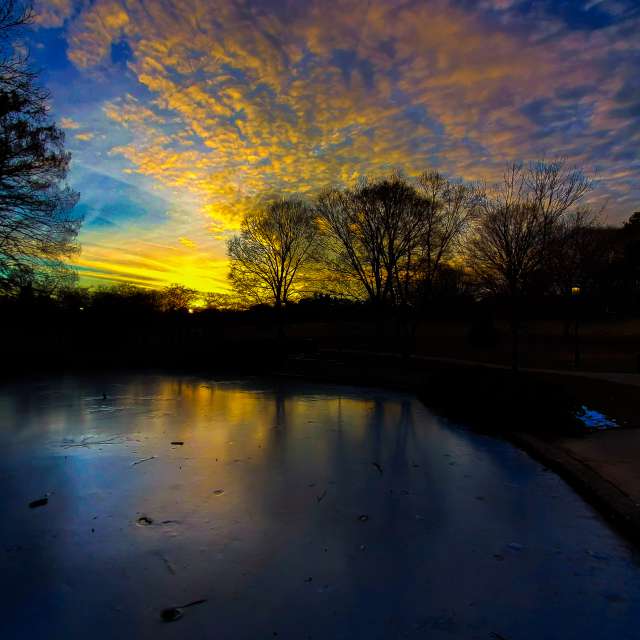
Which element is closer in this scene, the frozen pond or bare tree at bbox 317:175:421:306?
the frozen pond

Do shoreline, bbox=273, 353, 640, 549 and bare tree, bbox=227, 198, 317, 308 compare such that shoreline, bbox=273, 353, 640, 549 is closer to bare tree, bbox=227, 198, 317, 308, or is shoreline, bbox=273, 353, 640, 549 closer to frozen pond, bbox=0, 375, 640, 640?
frozen pond, bbox=0, 375, 640, 640

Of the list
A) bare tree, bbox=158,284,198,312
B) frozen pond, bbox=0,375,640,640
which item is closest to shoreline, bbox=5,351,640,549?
frozen pond, bbox=0,375,640,640

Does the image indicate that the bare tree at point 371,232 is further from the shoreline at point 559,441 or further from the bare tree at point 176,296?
the bare tree at point 176,296

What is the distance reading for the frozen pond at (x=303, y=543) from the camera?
296cm

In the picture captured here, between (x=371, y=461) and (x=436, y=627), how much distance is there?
3912 mm

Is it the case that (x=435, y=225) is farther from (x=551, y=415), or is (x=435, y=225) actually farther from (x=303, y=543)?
(x=303, y=543)

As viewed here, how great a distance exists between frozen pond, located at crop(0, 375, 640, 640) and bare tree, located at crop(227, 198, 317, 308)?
2778 cm

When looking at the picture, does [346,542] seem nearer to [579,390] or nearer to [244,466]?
[244,466]

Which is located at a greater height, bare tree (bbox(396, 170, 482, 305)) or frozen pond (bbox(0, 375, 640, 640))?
bare tree (bbox(396, 170, 482, 305))

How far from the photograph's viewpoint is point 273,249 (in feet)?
117

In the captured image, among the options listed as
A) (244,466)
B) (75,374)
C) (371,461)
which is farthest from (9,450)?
(75,374)

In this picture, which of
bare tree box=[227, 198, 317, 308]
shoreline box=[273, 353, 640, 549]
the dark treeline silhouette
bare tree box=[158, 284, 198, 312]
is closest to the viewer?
shoreline box=[273, 353, 640, 549]

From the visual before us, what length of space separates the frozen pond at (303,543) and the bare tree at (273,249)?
91.1 feet

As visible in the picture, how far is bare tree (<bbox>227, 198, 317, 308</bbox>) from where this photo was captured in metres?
→ 34.8
